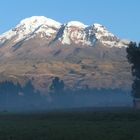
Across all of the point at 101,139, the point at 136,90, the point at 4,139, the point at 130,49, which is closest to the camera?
the point at 101,139

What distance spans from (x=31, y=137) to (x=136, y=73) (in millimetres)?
107831

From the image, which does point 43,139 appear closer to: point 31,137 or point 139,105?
point 31,137

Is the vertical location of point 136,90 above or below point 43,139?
above

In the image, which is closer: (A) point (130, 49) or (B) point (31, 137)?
(B) point (31, 137)

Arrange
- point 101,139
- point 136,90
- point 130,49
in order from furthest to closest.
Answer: point 136,90
point 130,49
point 101,139

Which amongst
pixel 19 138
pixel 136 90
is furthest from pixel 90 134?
pixel 136 90

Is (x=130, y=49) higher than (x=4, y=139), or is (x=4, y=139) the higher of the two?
(x=130, y=49)

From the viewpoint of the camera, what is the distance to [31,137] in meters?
46.6

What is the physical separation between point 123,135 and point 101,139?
3062 mm

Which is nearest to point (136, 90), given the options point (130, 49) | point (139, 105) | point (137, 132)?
point (139, 105)

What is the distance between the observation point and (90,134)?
47406mm

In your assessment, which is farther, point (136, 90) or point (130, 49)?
point (136, 90)

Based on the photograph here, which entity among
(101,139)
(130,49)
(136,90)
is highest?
(130,49)

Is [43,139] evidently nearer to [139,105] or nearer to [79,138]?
[79,138]
